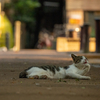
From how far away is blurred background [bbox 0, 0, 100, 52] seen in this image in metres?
20.4

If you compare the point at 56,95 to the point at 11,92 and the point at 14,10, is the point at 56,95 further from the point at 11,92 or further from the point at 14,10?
the point at 14,10

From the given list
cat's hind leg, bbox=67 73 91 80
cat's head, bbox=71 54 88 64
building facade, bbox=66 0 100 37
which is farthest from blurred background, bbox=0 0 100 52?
cat's hind leg, bbox=67 73 91 80

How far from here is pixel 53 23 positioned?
41438 mm

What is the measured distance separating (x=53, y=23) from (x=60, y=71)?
3649 centimetres

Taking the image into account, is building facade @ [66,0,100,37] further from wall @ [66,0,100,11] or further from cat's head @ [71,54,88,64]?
cat's head @ [71,54,88,64]

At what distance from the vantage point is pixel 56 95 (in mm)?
3482

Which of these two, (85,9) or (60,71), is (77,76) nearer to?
(60,71)

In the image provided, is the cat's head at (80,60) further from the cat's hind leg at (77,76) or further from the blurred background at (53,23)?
the blurred background at (53,23)

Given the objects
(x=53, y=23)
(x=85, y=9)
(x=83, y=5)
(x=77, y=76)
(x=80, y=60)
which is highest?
(x=83, y=5)

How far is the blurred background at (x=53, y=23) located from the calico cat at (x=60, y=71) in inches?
287

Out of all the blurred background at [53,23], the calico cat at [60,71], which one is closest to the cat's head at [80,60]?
the calico cat at [60,71]

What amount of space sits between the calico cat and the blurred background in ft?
23.9

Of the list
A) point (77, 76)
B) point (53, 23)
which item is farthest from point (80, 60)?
point (53, 23)

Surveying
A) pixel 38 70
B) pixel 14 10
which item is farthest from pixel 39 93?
pixel 14 10
